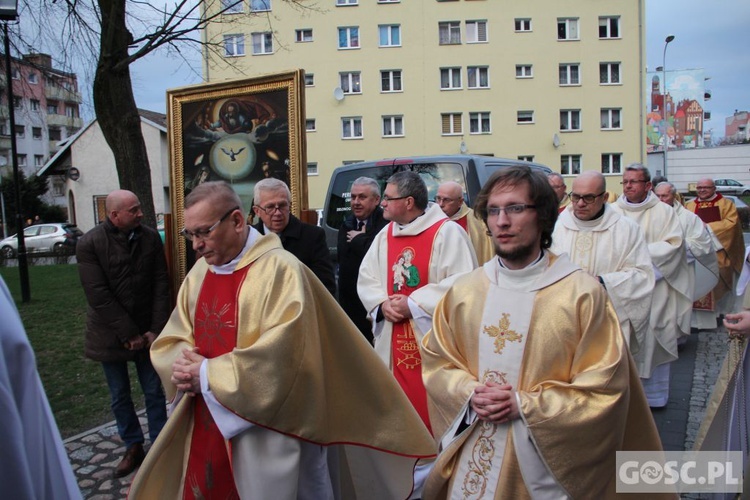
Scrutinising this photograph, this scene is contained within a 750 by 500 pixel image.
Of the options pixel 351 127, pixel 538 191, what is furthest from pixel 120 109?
pixel 351 127

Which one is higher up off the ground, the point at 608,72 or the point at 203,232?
the point at 608,72

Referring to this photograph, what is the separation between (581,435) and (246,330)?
1.50 metres

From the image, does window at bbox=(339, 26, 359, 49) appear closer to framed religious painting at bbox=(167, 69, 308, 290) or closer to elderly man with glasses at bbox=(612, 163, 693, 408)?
elderly man with glasses at bbox=(612, 163, 693, 408)

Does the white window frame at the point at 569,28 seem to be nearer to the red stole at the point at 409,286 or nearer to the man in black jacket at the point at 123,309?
the red stole at the point at 409,286

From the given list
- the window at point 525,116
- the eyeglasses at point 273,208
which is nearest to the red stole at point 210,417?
the eyeglasses at point 273,208

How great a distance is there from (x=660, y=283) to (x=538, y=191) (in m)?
3.85

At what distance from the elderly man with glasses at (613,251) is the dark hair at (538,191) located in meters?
2.12

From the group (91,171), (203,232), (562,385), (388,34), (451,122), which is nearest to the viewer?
(562,385)

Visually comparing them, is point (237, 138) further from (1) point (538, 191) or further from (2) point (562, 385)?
(2) point (562, 385)

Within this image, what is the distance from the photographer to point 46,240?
2855 cm

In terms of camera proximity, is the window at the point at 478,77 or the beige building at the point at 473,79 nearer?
the beige building at the point at 473,79

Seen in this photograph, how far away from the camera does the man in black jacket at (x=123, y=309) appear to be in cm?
450

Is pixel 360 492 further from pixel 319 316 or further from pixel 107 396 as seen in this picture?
pixel 107 396

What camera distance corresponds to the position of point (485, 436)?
260cm
